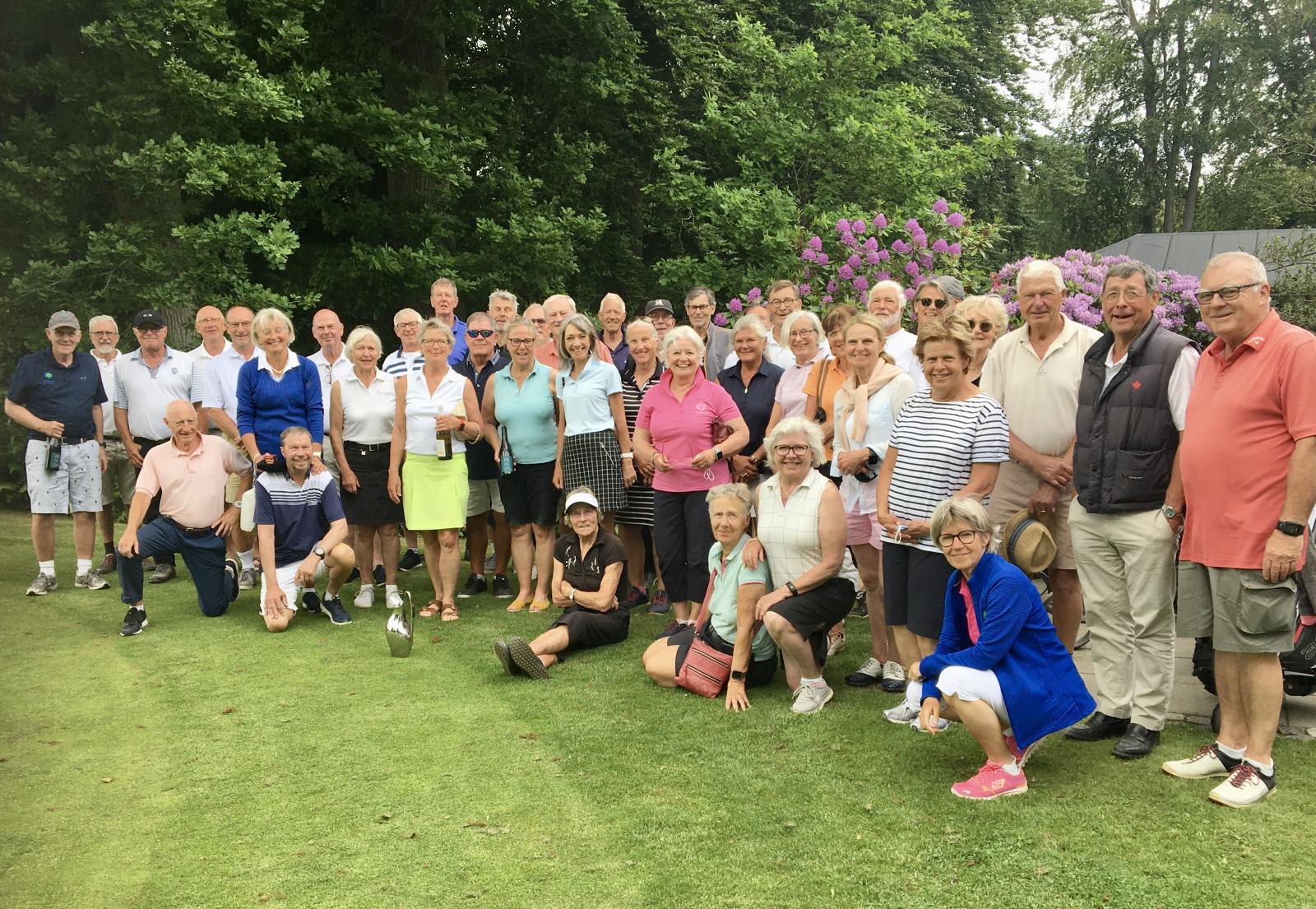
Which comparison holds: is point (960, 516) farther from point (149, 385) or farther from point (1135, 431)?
point (149, 385)

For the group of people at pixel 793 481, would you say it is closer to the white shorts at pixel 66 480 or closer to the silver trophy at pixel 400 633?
the white shorts at pixel 66 480

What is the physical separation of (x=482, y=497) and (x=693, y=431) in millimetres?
2142

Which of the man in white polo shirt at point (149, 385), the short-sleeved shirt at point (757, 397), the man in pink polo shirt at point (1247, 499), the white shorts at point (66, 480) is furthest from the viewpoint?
the man in white polo shirt at point (149, 385)

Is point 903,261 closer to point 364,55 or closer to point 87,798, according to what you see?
point 364,55

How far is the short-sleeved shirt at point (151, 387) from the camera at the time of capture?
818 centimetres

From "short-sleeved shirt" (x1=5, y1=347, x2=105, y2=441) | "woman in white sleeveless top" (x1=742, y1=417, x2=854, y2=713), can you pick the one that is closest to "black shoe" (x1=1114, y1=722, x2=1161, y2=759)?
"woman in white sleeveless top" (x1=742, y1=417, x2=854, y2=713)

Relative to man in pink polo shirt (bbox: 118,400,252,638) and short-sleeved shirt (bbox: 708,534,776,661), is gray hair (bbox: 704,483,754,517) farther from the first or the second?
man in pink polo shirt (bbox: 118,400,252,638)

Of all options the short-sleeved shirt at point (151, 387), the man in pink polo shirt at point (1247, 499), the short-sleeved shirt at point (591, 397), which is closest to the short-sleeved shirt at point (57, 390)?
the short-sleeved shirt at point (151, 387)

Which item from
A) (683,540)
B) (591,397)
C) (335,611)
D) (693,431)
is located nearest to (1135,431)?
(693,431)

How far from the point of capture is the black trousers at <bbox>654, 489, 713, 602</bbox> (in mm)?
6078

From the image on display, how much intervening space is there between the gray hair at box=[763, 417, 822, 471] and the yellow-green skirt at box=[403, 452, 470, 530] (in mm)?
2514

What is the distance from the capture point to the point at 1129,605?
4.37m

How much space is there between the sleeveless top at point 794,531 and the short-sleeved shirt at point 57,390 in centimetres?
544

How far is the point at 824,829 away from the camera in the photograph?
3719 mm
